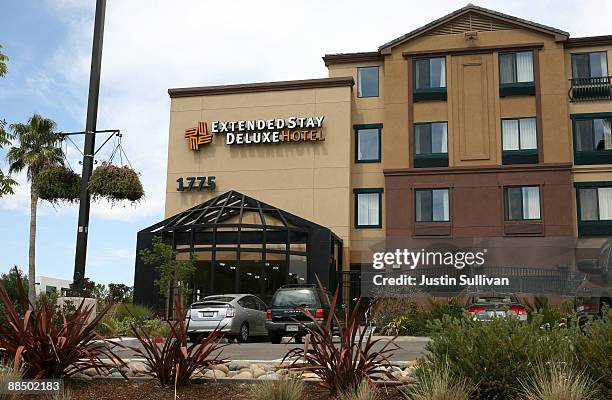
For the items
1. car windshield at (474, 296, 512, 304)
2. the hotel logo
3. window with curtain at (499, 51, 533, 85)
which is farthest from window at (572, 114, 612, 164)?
the hotel logo

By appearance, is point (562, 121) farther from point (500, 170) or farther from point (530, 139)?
point (500, 170)

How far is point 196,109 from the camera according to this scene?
34.9m

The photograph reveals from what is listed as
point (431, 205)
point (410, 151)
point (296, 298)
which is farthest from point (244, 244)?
point (296, 298)

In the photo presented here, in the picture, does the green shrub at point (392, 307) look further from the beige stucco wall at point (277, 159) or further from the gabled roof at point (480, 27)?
the gabled roof at point (480, 27)

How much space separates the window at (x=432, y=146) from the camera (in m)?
32.3

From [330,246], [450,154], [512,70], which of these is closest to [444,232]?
[450,154]

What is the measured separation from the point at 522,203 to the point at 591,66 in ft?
25.0

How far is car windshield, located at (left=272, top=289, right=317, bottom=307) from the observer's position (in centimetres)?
1984

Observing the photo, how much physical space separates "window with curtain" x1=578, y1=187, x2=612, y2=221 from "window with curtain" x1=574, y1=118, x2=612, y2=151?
1.99 m

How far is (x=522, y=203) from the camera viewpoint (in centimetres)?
3127

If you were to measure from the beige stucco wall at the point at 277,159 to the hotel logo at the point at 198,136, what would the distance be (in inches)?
11.7

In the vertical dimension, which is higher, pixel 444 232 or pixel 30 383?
pixel 444 232

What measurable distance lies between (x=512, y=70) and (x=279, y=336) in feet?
63.7

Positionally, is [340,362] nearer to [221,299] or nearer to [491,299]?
[491,299]
